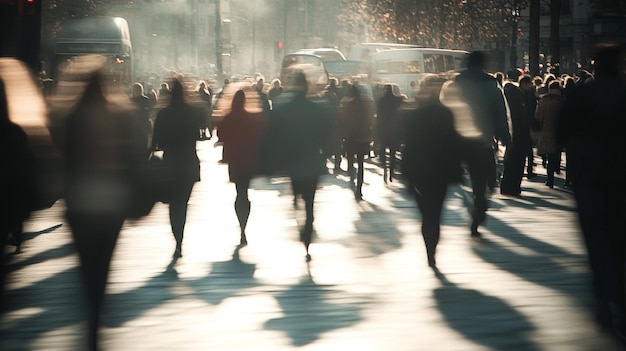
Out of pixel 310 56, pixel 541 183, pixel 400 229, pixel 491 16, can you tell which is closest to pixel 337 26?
pixel 491 16

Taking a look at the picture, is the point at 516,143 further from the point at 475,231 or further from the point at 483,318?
the point at 483,318

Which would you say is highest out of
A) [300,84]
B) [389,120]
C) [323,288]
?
[300,84]

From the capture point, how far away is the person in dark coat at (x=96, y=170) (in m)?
7.57

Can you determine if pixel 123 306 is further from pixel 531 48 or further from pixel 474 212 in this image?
pixel 531 48

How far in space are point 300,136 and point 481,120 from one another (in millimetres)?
2732

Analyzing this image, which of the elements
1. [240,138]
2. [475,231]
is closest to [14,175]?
[240,138]

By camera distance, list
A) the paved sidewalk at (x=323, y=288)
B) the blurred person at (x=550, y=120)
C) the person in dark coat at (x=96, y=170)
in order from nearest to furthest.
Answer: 1. the person in dark coat at (x=96, y=170)
2. the paved sidewalk at (x=323, y=288)
3. the blurred person at (x=550, y=120)

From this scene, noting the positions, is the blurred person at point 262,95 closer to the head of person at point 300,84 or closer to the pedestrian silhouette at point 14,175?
the head of person at point 300,84

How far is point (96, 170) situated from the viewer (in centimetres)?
758

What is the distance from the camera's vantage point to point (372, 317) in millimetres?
9008

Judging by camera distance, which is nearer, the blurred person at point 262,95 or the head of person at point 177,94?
the head of person at point 177,94

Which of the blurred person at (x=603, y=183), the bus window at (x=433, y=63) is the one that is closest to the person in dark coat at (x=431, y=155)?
the blurred person at (x=603, y=183)

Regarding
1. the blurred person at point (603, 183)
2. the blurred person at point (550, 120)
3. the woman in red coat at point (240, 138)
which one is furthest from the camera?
the blurred person at point (550, 120)

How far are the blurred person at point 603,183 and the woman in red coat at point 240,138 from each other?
531 centimetres
